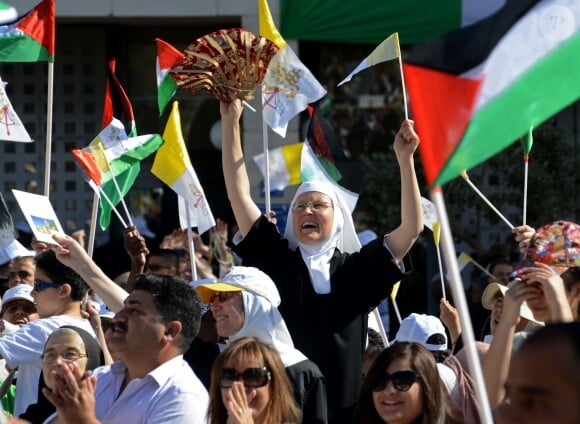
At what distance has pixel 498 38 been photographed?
3.59 m

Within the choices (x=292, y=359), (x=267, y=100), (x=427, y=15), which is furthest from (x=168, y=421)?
(x=427, y=15)

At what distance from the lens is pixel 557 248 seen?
5160 millimetres

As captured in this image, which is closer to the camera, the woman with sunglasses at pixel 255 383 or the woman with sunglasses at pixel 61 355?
the woman with sunglasses at pixel 255 383

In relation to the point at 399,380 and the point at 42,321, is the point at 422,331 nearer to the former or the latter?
the point at 42,321

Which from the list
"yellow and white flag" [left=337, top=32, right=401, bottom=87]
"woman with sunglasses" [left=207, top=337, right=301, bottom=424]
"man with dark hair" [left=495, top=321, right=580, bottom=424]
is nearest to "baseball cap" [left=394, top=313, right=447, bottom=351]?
"yellow and white flag" [left=337, top=32, right=401, bottom=87]

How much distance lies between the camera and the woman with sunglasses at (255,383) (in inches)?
193

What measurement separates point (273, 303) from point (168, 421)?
0.92m

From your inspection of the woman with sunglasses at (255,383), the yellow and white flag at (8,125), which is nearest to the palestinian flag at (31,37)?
the yellow and white flag at (8,125)

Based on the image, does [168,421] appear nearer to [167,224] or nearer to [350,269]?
[350,269]

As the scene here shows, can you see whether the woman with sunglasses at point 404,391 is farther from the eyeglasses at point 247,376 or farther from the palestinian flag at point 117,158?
the palestinian flag at point 117,158

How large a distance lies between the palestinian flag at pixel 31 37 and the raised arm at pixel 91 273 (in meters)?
2.31

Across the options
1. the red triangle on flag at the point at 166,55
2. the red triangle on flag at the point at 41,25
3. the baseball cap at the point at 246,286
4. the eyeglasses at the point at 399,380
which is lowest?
the eyeglasses at the point at 399,380

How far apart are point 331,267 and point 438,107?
2689 mm

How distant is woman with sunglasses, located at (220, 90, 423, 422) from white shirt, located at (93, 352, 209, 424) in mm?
979
